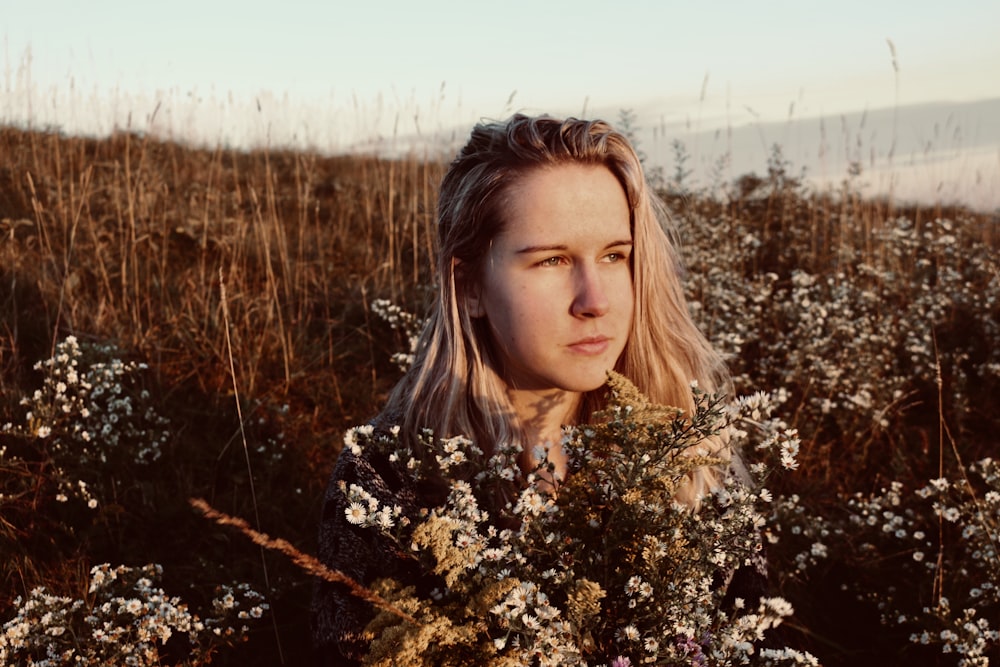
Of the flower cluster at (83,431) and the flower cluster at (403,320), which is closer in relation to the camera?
the flower cluster at (83,431)

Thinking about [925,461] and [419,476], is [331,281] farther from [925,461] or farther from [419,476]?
[419,476]

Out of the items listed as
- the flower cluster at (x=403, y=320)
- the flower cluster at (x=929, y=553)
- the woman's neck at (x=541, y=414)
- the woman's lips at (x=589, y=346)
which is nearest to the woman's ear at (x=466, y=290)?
the woman's neck at (x=541, y=414)

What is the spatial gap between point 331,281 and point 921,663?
16.2 feet

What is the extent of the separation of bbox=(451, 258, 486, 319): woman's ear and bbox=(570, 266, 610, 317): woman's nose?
0.45m

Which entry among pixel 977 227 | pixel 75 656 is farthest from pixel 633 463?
pixel 977 227

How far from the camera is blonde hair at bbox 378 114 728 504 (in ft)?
8.73

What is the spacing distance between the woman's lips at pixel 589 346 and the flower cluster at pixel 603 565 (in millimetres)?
691

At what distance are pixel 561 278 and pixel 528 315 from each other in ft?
0.51

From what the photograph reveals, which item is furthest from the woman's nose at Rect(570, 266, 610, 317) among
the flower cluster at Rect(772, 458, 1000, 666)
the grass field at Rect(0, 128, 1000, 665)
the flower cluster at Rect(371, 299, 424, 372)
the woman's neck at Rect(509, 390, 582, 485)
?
the flower cluster at Rect(371, 299, 424, 372)

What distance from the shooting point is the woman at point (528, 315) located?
2508mm

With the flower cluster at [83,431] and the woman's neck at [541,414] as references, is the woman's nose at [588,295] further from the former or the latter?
the flower cluster at [83,431]

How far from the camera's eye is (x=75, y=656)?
9.01 ft

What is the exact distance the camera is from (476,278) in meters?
2.80

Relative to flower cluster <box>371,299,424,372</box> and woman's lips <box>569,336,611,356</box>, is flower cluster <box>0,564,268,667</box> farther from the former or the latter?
flower cluster <box>371,299,424,372</box>
